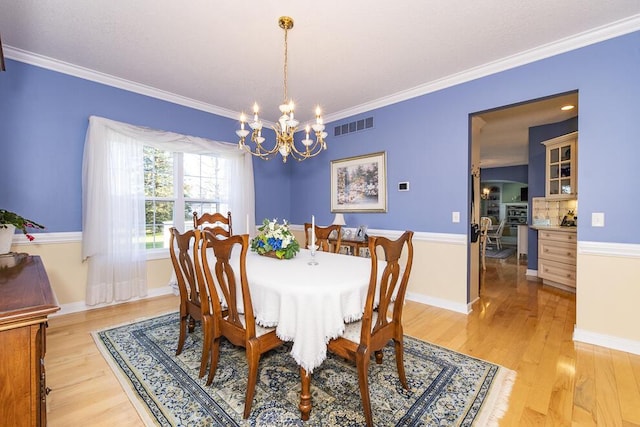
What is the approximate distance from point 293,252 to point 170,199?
2.45 meters

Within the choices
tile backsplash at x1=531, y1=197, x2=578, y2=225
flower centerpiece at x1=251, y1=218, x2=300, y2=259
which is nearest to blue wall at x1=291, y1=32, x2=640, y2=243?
flower centerpiece at x1=251, y1=218, x2=300, y2=259

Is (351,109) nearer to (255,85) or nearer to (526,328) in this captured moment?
(255,85)

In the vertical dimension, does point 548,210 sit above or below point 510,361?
above

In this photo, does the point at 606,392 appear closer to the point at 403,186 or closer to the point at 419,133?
the point at 403,186

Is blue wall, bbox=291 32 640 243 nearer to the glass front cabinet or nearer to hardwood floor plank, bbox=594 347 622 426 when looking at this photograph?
hardwood floor plank, bbox=594 347 622 426

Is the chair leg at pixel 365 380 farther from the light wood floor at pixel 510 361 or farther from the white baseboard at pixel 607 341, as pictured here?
the white baseboard at pixel 607 341

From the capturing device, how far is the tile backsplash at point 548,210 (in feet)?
15.7

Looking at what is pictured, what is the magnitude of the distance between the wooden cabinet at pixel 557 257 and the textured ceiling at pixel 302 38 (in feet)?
9.15

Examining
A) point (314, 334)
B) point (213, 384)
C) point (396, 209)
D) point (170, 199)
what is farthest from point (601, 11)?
point (170, 199)

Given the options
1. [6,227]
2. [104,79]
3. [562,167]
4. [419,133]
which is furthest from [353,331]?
[562,167]

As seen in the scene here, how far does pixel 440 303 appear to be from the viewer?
3355 mm

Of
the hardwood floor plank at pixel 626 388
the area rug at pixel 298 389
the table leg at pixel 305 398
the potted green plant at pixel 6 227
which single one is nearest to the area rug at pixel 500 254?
the hardwood floor plank at pixel 626 388

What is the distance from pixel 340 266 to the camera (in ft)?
6.41

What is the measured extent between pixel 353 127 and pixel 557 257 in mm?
3577
